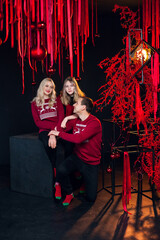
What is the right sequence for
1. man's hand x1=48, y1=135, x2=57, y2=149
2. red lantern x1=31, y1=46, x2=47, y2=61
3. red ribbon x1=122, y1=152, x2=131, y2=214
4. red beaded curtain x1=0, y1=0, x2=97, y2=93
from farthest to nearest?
man's hand x1=48, y1=135, x2=57, y2=149 → red ribbon x1=122, y1=152, x2=131, y2=214 → red lantern x1=31, y1=46, x2=47, y2=61 → red beaded curtain x1=0, y1=0, x2=97, y2=93

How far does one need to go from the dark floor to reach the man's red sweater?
432 mm

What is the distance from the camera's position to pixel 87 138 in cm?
281

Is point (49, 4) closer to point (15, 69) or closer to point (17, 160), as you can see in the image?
point (17, 160)

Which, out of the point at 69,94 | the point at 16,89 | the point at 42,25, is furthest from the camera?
the point at 16,89

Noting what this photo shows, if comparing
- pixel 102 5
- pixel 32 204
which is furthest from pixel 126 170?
pixel 102 5

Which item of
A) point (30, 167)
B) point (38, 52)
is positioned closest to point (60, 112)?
point (30, 167)

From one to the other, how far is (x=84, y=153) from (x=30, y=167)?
614mm

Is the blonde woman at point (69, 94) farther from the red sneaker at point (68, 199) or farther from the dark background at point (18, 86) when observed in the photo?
the dark background at point (18, 86)

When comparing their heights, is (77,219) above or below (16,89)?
below

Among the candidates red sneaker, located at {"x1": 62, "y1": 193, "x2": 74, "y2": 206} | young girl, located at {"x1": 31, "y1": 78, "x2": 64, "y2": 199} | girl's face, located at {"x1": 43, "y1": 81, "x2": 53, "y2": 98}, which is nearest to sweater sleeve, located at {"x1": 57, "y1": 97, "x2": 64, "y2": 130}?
young girl, located at {"x1": 31, "y1": 78, "x2": 64, "y2": 199}

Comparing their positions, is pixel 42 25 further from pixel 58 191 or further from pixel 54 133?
pixel 58 191

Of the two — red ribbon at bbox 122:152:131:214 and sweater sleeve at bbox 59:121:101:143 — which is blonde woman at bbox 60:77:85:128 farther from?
red ribbon at bbox 122:152:131:214

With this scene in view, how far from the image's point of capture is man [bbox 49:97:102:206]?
279 cm

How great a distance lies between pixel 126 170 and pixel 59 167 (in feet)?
2.16
